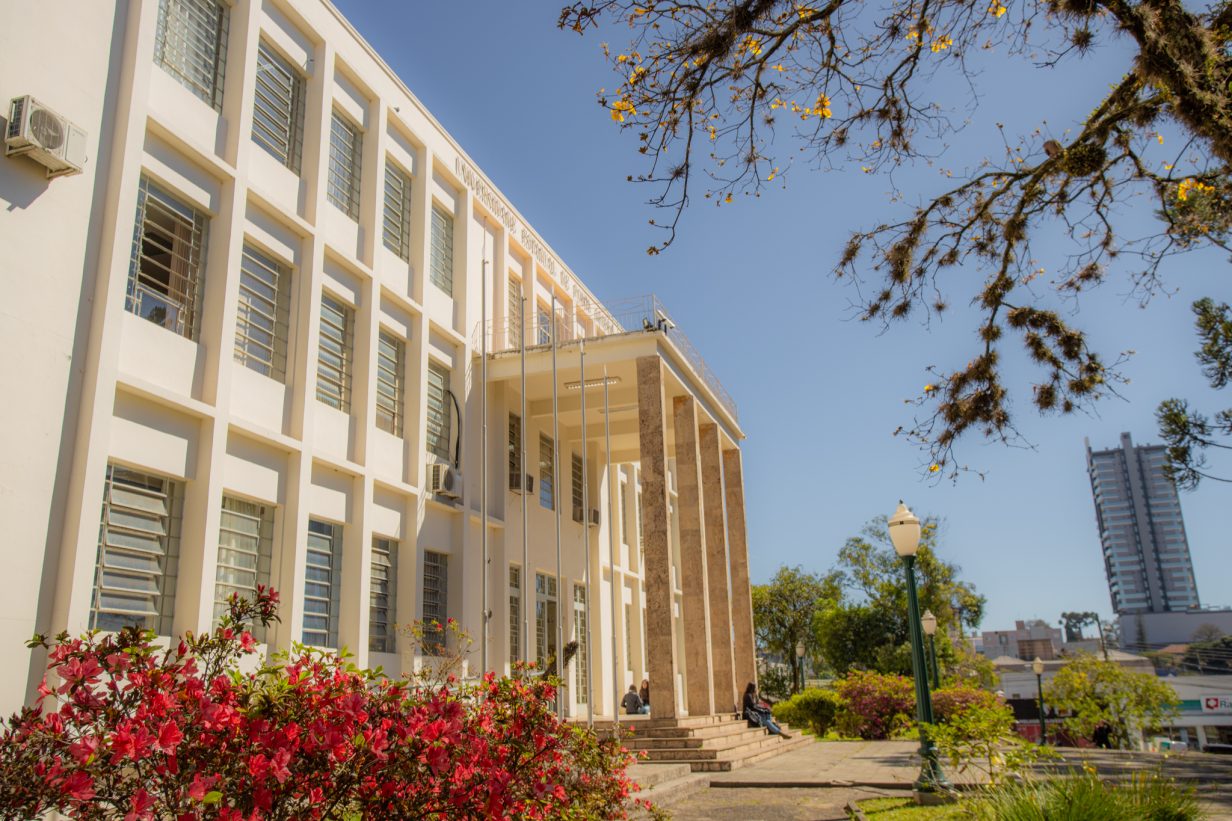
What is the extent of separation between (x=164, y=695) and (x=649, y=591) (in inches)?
555

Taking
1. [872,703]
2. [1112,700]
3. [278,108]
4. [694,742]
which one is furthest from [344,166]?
[1112,700]

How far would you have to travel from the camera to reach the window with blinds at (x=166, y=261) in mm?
10609

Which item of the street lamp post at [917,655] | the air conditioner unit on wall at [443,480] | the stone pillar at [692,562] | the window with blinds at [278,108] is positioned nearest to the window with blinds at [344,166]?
the window with blinds at [278,108]

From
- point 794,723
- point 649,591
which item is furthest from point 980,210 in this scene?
point 794,723

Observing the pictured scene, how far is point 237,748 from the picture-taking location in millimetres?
3896

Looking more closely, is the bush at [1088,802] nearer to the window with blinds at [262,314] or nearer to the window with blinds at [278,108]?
the window with blinds at [262,314]

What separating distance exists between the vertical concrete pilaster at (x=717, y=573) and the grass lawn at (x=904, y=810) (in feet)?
34.1

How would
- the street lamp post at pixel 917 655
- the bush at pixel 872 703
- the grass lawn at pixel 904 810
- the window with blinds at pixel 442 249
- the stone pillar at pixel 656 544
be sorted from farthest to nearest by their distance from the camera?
the bush at pixel 872 703
the window with blinds at pixel 442 249
the stone pillar at pixel 656 544
the street lamp post at pixel 917 655
the grass lawn at pixel 904 810

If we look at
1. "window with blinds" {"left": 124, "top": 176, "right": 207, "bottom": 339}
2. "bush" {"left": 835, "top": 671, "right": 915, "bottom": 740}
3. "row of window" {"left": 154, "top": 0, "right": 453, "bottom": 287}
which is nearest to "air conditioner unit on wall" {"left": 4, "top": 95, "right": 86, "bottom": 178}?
"window with blinds" {"left": 124, "top": 176, "right": 207, "bottom": 339}

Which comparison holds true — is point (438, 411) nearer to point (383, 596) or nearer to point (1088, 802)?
point (383, 596)

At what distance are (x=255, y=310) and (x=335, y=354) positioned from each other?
1.94 m

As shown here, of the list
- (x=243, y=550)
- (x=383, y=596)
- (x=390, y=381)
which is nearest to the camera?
(x=243, y=550)

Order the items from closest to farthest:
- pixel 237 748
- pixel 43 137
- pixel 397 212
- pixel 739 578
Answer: pixel 237 748
pixel 43 137
pixel 397 212
pixel 739 578

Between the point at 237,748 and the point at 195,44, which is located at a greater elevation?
the point at 195,44
